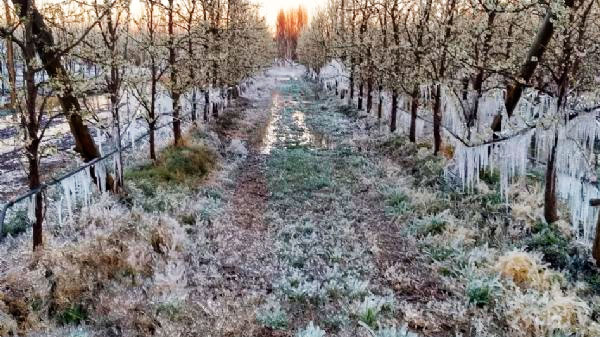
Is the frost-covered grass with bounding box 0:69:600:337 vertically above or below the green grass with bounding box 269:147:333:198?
below

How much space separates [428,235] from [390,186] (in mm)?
3793

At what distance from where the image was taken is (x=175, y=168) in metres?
13.2

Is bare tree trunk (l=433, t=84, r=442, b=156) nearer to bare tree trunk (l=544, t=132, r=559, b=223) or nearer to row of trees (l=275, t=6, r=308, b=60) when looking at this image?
bare tree trunk (l=544, t=132, r=559, b=223)

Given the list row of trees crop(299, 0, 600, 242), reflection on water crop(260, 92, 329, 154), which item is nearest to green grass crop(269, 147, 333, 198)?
reflection on water crop(260, 92, 329, 154)

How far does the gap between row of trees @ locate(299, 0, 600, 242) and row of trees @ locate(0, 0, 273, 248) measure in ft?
23.2

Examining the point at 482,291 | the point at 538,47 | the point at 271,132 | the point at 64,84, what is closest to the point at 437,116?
the point at 538,47

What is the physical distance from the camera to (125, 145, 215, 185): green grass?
12.1 metres

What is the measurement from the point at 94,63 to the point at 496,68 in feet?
27.0

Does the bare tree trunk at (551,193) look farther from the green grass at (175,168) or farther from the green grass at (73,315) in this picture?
the green grass at (175,168)

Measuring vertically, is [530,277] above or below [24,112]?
below

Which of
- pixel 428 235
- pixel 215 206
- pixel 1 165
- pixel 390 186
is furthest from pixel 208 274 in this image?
pixel 1 165

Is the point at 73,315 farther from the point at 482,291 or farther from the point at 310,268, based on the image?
the point at 482,291

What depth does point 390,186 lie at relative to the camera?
1317 centimetres

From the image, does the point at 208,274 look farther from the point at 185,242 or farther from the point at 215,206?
the point at 215,206
